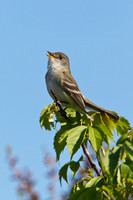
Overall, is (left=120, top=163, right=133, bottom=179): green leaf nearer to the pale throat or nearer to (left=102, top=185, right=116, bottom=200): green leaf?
(left=102, top=185, right=116, bottom=200): green leaf

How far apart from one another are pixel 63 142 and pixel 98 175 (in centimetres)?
54

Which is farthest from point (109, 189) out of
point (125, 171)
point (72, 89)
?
point (72, 89)

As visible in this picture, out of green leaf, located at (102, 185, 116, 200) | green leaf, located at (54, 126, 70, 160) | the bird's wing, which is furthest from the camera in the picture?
the bird's wing

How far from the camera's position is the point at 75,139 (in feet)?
11.2

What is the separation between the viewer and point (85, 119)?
157 inches

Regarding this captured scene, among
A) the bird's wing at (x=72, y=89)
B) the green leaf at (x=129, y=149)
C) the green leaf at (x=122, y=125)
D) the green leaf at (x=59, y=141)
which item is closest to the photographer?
the green leaf at (x=129, y=149)

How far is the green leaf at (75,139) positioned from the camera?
3.35m

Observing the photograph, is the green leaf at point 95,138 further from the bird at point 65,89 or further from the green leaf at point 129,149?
the bird at point 65,89

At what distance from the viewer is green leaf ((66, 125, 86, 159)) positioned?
3.35 meters

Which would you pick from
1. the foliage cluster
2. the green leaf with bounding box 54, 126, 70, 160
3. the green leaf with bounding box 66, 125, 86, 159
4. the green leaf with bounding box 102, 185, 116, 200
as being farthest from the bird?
the green leaf with bounding box 102, 185, 116, 200

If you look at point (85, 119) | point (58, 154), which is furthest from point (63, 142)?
point (85, 119)

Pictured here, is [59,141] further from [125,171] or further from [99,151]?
[125,171]

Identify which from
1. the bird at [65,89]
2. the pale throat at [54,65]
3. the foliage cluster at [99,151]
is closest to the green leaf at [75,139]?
the foliage cluster at [99,151]

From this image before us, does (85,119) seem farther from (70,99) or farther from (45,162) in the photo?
(45,162)
